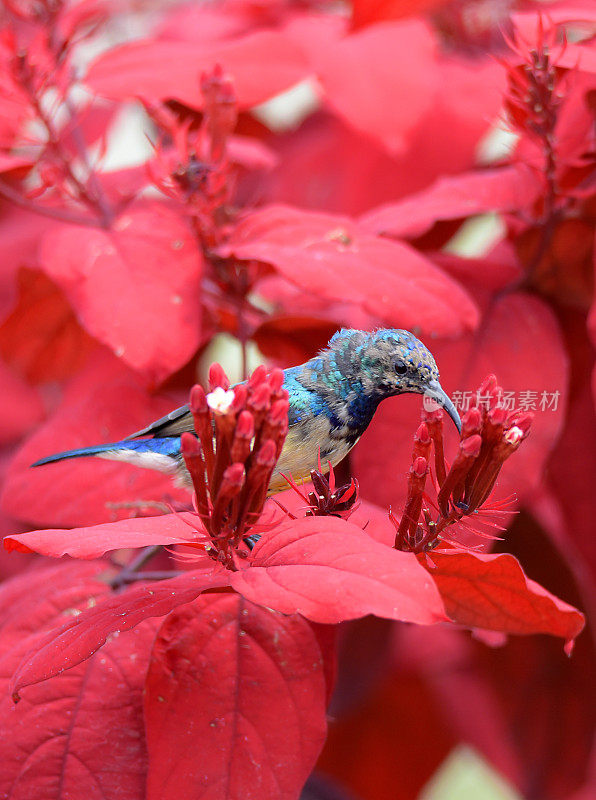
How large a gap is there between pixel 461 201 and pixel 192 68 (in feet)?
0.59

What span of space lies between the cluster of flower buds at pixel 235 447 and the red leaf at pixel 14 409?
1.11ft

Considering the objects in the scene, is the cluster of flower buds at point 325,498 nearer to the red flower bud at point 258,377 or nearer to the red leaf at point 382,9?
the red flower bud at point 258,377

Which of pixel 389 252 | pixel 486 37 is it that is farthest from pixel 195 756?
pixel 486 37

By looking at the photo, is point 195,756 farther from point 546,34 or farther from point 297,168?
point 297,168

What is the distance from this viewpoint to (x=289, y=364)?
16.5 inches

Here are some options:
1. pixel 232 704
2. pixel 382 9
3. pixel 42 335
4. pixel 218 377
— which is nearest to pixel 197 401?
pixel 218 377

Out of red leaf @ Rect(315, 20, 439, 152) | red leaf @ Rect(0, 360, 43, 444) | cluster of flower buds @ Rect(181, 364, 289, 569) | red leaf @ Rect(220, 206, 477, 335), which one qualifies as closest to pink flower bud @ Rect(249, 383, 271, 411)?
cluster of flower buds @ Rect(181, 364, 289, 569)

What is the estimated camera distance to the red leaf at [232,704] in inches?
12.0

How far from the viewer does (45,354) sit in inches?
20.5

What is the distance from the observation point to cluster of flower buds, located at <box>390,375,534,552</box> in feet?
0.88

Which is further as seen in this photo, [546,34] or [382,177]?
[382,177]

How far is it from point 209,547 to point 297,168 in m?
0.42

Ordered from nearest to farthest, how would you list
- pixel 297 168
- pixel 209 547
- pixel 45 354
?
pixel 209 547 → pixel 45 354 → pixel 297 168

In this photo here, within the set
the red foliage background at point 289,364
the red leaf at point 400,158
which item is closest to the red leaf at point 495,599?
the red foliage background at point 289,364
